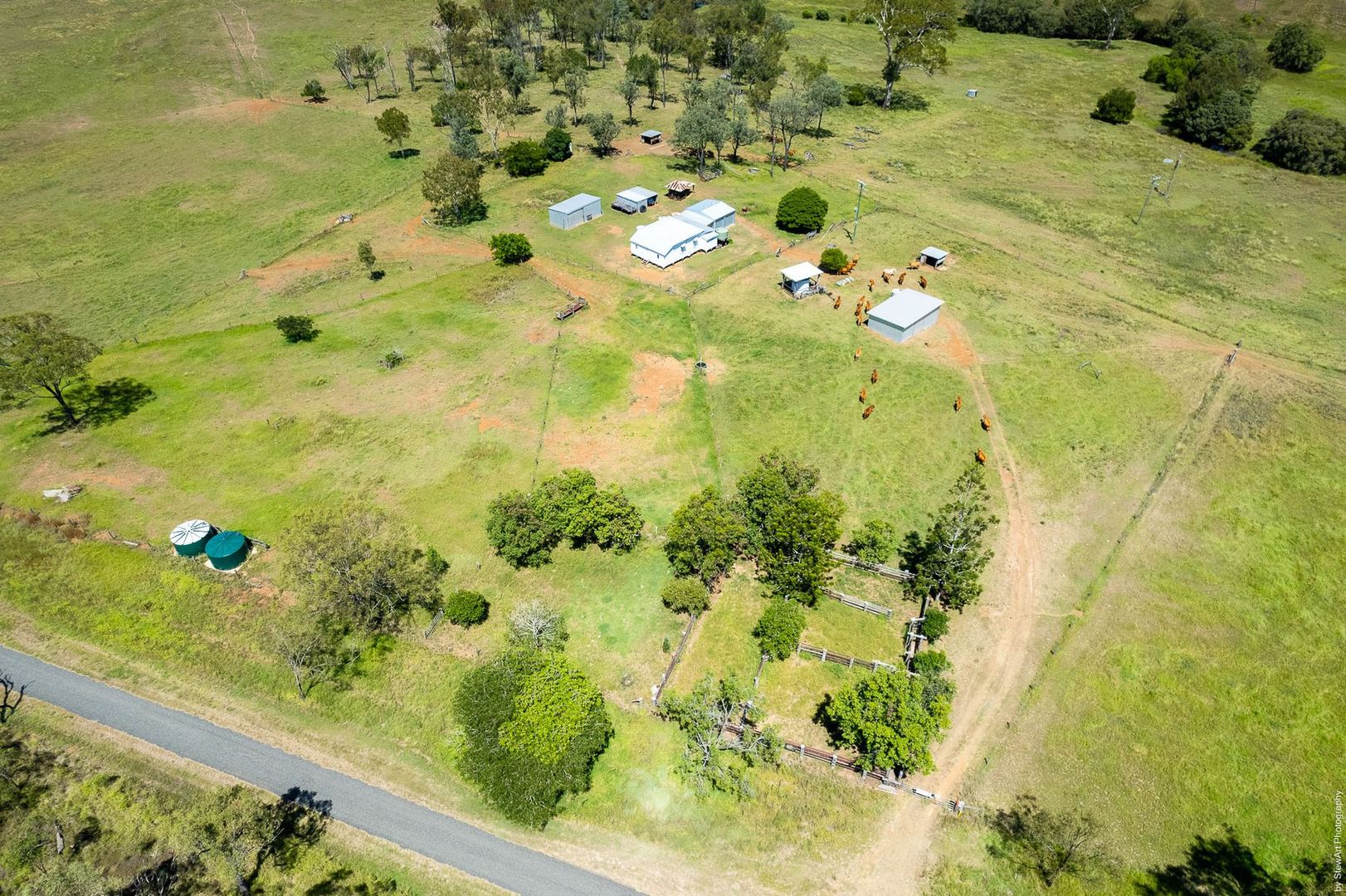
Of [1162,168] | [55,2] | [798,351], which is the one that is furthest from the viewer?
[55,2]

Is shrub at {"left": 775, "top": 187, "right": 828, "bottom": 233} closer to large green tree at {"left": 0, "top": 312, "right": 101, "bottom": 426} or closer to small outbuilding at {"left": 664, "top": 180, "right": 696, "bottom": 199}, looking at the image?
small outbuilding at {"left": 664, "top": 180, "right": 696, "bottom": 199}

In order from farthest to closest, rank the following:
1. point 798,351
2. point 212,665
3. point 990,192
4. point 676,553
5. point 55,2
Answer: point 55,2
point 990,192
point 798,351
point 676,553
point 212,665

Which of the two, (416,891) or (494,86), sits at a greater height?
(494,86)

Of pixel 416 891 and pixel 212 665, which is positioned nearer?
pixel 416 891

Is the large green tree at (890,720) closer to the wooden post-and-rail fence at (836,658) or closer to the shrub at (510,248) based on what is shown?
the wooden post-and-rail fence at (836,658)

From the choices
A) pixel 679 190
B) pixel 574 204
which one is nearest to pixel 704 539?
pixel 574 204

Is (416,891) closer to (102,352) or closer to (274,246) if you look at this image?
(102,352)

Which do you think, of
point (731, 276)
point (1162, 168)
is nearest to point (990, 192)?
point (1162, 168)

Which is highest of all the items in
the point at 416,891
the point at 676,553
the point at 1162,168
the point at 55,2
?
the point at 55,2
